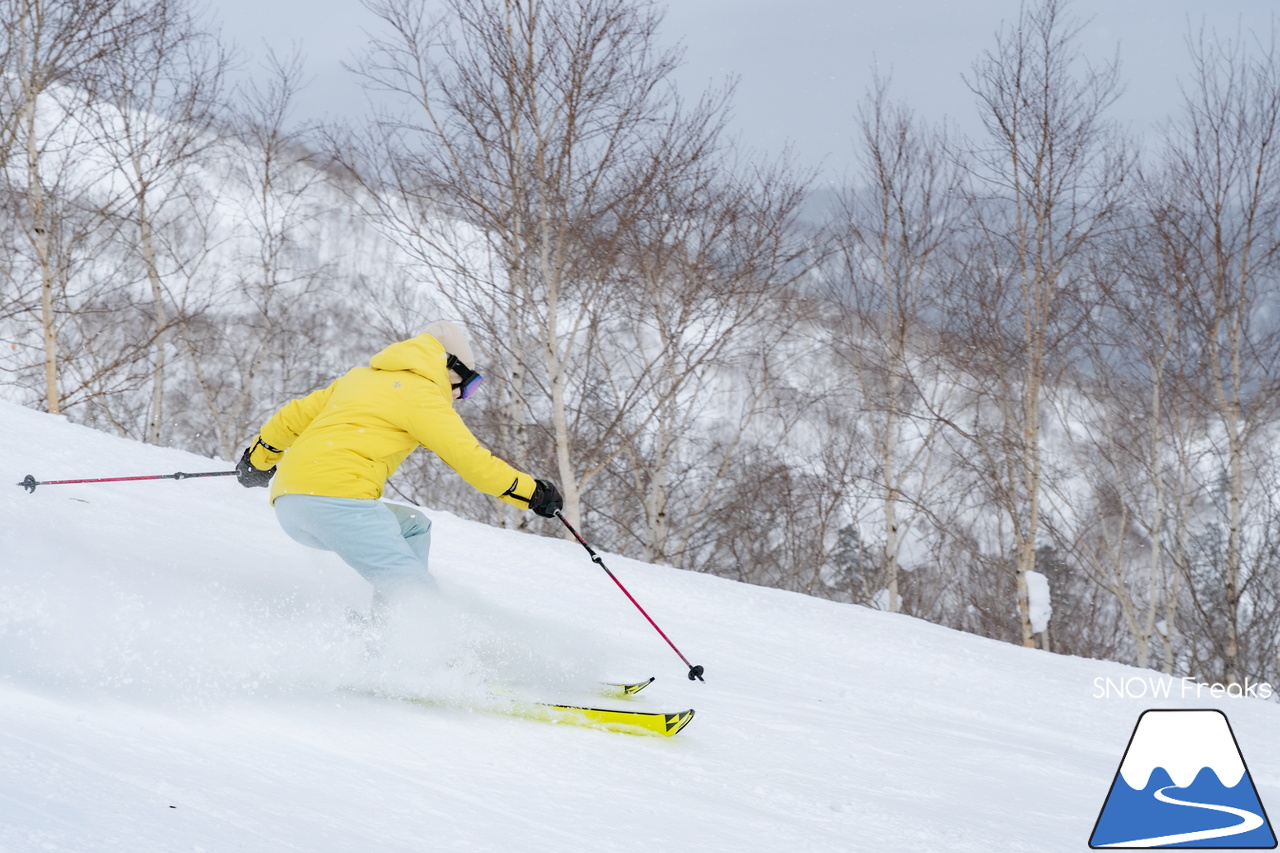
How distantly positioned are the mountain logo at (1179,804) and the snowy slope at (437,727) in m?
0.14

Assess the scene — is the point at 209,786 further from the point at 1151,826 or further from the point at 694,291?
the point at 694,291

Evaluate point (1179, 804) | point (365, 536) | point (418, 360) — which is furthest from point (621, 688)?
point (1179, 804)

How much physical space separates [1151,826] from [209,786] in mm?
2813

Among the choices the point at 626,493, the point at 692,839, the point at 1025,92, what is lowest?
the point at 692,839

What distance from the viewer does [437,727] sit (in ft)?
8.87

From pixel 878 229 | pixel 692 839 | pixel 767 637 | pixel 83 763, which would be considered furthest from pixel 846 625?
pixel 878 229

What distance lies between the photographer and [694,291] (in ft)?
35.5

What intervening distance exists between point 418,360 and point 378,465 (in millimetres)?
454

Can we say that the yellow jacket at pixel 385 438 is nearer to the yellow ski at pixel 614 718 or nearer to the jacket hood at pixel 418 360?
the jacket hood at pixel 418 360

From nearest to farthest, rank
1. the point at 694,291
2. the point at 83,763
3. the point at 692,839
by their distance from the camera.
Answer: the point at 83,763 → the point at 692,839 → the point at 694,291

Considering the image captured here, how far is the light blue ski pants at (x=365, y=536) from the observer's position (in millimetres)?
3148

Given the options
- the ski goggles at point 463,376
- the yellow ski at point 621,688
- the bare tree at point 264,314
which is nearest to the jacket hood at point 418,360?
the ski goggles at point 463,376

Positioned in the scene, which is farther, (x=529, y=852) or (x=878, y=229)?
(x=878, y=229)

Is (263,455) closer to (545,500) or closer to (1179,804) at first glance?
(545,500)
